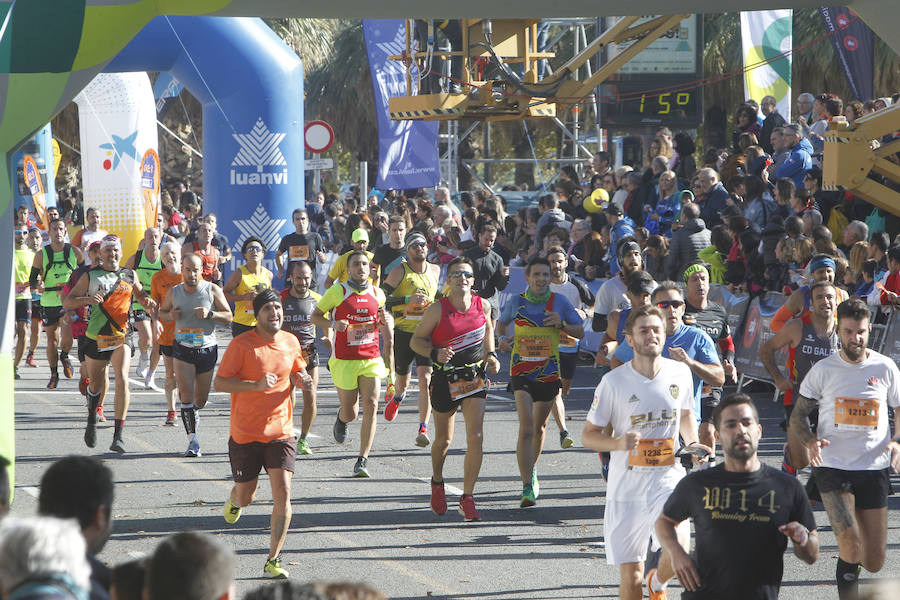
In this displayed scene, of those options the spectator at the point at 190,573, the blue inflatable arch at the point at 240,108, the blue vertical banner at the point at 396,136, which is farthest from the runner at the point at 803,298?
the blue vertical banner at the point at 396,136

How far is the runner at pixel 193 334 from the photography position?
11430 mm

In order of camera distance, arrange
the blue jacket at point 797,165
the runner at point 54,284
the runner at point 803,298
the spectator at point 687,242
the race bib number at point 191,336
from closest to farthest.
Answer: the runner at point 803,298
the race bib number at point 191,336
the spectator at point 687,242
the blue jacket at point 797,165
the runner at point 54,284

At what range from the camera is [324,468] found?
10.8 meters

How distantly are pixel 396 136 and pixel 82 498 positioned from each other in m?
18.1

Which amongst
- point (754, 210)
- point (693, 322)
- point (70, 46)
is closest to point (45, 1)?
point (70, 46)

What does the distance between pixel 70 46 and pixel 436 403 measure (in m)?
3.68

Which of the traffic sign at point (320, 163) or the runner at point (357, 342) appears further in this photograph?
the traffic sign at point (320, 163)

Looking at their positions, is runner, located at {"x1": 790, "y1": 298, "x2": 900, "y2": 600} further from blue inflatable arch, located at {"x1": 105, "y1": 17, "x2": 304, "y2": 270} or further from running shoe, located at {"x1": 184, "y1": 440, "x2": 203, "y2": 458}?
blue inflatable arch, located at {"x1": 105, "y1": 17, "x2": 304, "y2": 270}

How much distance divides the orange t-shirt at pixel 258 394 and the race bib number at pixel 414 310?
437 centimetres

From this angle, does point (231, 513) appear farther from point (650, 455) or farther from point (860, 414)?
point (860, 414)

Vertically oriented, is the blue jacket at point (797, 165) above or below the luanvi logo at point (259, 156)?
below

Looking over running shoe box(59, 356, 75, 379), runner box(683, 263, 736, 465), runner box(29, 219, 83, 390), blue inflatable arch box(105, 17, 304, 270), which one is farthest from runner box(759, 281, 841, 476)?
blue inflatable arch box(105, 17, 304, 270)

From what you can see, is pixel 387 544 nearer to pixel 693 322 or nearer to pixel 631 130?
pixel 693 322

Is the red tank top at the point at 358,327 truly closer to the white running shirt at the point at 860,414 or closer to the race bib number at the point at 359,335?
the race bib number at the point at 359,335
